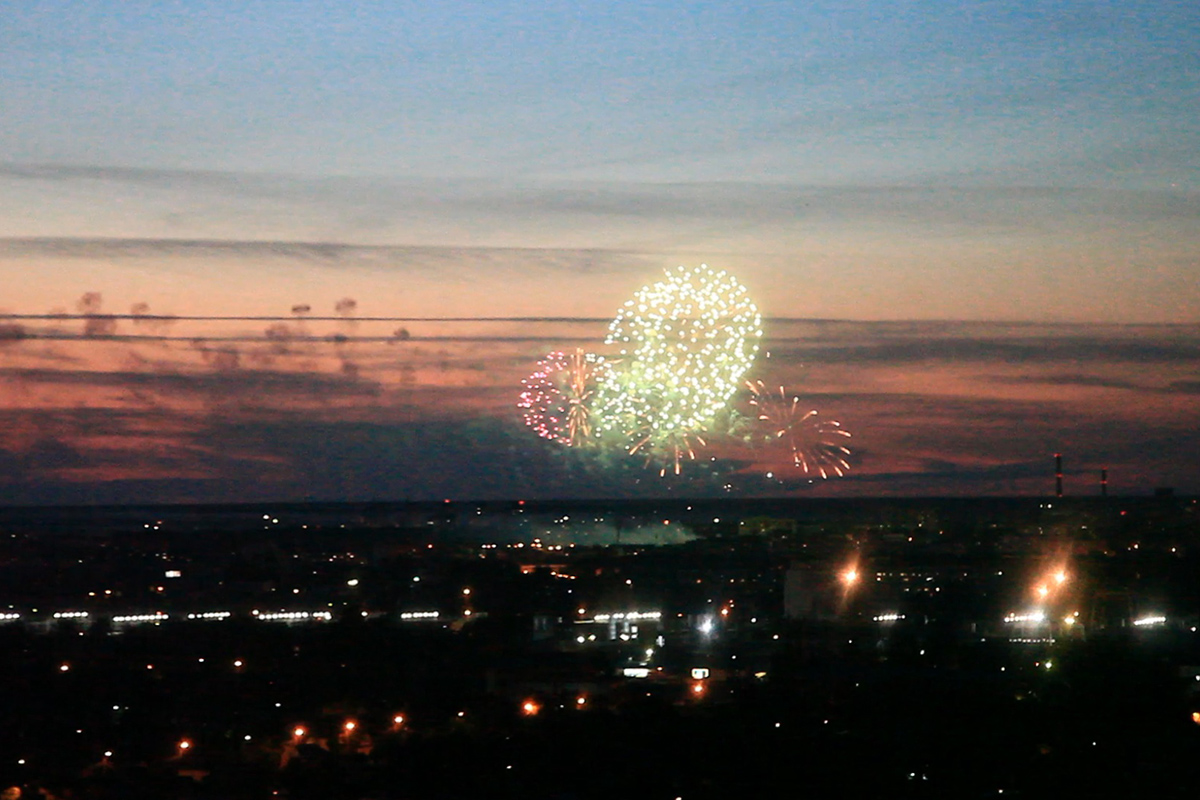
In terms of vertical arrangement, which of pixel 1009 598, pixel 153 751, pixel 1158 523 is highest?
pixel 1158 523

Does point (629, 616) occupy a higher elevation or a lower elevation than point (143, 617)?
higher

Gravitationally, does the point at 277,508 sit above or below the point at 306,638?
above

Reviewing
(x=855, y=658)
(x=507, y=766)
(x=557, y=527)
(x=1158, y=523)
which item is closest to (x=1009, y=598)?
(x=855, y=658)

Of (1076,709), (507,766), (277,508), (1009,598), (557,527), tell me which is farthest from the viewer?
(277,508)

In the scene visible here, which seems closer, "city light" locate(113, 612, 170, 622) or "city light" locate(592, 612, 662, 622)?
"city light" locate(592, 612, 662, 622)

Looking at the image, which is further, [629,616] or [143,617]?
[143,617]

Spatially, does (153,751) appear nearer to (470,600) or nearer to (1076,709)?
(1076,709)

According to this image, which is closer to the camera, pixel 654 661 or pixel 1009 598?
pixel 654 661

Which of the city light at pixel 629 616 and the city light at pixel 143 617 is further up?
the city light at pixel 629 616

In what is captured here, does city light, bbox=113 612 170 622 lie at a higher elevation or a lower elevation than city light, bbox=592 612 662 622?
lower

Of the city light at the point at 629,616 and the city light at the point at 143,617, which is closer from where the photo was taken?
the city light at the point at 629,616

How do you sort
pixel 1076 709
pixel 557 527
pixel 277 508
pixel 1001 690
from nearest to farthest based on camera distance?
pixel 1076 709
pixel 1001 690
pixel 557 527
pixel 277 508
